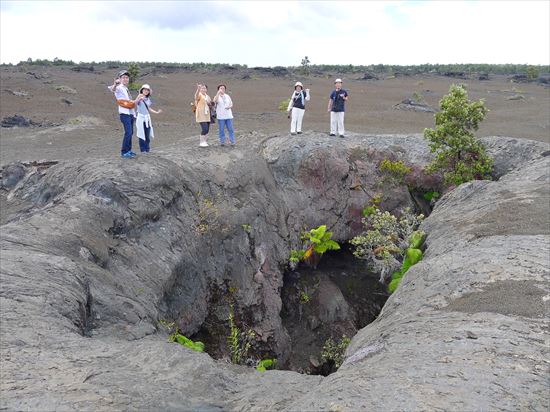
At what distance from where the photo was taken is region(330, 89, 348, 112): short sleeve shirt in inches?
717

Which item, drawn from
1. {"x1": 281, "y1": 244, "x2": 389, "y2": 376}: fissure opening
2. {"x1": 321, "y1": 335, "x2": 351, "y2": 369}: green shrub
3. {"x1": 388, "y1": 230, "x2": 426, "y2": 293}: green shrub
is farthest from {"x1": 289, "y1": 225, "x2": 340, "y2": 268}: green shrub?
{"x1": 388, "y1": 230, "x2": 426, "y2": 293}: green shrub

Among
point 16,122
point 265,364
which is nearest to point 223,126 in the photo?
point 265,364

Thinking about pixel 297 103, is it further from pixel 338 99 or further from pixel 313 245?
pixel 313 245

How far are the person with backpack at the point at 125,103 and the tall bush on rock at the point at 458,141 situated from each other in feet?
33.9

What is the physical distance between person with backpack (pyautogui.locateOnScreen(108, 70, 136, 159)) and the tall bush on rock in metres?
10.3

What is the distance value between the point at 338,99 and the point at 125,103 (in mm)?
8327

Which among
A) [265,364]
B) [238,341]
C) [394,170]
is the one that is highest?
[394,170]

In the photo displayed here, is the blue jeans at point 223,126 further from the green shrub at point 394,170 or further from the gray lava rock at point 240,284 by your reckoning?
the green shrub at point 394,170

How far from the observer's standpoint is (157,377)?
635 cm

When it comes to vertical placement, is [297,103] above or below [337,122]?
A: above

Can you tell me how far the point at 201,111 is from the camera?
15.9 meters

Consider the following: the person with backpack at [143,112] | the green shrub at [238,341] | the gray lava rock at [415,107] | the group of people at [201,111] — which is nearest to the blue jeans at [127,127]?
the group of people at [201,111]

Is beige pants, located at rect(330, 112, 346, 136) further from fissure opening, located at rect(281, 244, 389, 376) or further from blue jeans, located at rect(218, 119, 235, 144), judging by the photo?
fissure opening, located at rect(281, 244, 389, 376)

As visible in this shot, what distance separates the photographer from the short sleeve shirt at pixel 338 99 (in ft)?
59.8
